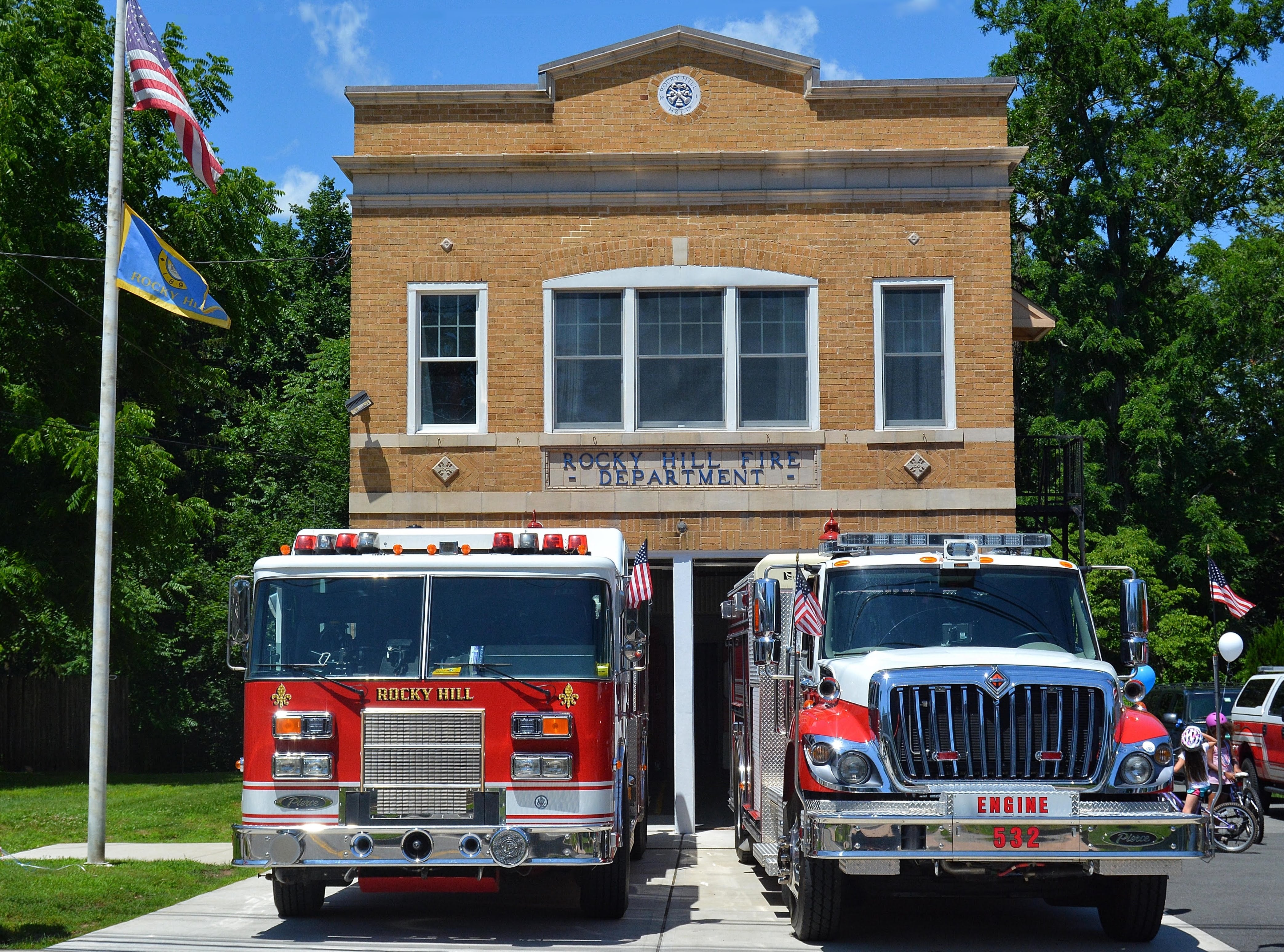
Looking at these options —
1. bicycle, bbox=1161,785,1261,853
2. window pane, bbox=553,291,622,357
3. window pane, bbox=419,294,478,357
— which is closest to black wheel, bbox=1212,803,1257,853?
bicycle, bbox=1161,785,1261,853

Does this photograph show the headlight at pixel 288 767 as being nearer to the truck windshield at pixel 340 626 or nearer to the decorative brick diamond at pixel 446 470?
the truck windshield at pixel 340 626

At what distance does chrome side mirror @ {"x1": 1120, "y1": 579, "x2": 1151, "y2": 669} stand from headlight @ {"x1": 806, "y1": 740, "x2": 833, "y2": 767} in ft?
8.21

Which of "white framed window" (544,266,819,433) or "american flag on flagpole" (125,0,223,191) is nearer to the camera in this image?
"american flag on flagpole" (125,0,223,191)

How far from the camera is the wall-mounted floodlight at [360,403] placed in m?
16.6

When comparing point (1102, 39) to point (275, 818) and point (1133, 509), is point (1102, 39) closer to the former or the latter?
point (1133, 509)

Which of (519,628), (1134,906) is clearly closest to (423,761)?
(519,628)

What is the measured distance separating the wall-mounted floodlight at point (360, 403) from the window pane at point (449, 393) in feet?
2.05

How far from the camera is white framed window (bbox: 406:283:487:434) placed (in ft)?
56.0

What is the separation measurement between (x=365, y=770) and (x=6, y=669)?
25.2 m

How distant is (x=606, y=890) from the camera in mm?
10234

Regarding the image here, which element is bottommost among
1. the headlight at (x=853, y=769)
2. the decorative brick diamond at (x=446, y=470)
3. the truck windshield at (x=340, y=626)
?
the headlight at (x=853, y=769)

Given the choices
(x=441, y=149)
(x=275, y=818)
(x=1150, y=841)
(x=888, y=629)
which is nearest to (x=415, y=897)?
(x=275, y=818)

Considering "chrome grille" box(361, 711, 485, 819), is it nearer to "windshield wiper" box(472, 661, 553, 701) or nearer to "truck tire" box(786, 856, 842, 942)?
"windshield wiper" box(472, 661, 553, 701)

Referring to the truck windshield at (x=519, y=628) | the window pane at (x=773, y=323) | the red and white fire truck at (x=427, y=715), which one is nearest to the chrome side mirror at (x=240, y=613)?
the red and white fire truck at (x=427, y=715)
